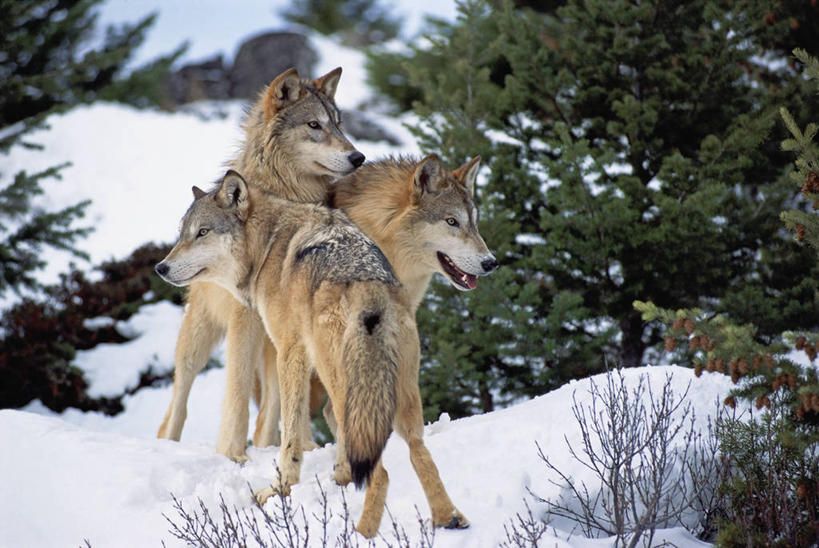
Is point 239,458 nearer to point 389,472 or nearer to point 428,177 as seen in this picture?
point 389,472

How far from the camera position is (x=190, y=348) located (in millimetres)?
6871

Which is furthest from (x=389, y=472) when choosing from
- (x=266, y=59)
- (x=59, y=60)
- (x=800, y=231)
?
(x=266, y=59)

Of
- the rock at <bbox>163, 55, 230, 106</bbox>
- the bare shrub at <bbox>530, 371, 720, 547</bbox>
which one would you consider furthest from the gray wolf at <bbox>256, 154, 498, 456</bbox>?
the rock at <bbox>163, 55, 230, 106</bbox>

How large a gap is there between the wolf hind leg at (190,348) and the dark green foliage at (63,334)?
4.48m

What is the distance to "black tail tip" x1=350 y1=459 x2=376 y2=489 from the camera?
3854 millimetres

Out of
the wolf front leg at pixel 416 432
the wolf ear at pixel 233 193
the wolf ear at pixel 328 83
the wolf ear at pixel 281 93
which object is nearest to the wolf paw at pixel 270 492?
the wolf front leg at pixel 416 432

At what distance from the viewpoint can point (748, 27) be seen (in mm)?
8242

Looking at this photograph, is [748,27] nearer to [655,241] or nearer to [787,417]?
[655,241]

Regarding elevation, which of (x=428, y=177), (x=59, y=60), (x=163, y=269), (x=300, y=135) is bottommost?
(x=163, y=269)

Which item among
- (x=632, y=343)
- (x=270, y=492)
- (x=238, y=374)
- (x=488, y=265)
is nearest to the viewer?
(x=270, y=492)

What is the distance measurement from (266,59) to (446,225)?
2316 cm

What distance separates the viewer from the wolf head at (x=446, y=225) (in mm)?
6031

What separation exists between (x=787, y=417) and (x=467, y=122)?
4.96 metres

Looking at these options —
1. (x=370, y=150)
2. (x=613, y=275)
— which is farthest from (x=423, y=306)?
(x=370, y=150)
